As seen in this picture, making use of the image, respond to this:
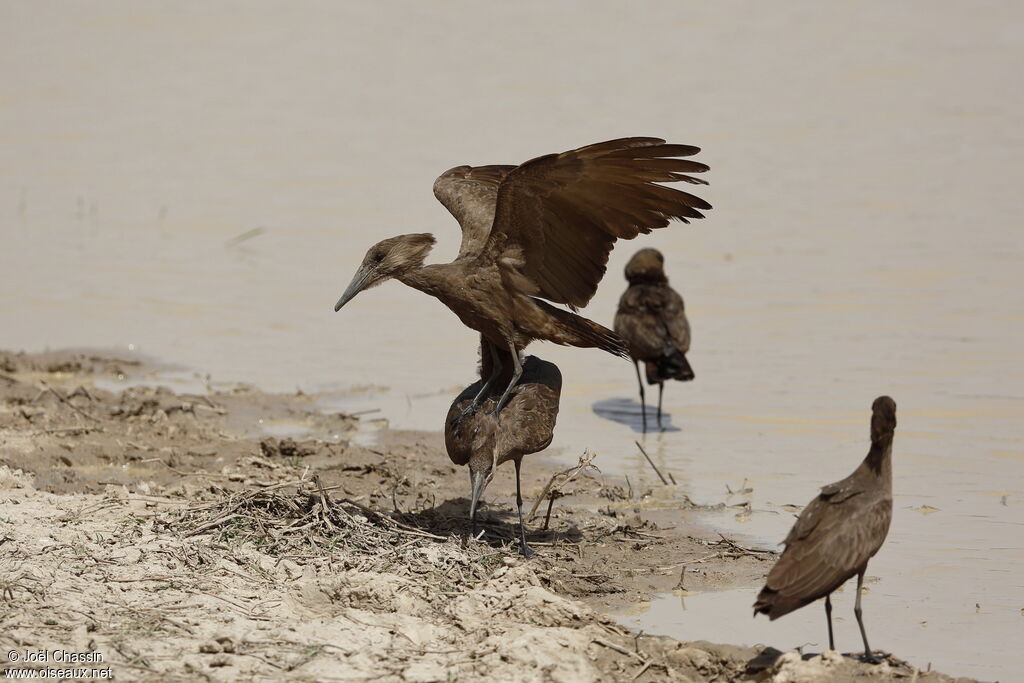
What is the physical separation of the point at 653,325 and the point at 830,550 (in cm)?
580

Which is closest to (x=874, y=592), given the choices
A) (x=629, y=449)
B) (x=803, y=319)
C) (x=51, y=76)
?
(x=629, y=449)

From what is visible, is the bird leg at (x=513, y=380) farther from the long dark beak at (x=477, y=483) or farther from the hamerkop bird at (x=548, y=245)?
the long dark beak at (x=477, y=483)

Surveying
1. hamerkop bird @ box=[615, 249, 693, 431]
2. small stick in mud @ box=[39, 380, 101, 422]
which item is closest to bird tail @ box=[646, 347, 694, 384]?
hamerkop bird @ box=[615, 249, 693, 431]

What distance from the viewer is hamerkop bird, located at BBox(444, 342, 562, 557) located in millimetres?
7738

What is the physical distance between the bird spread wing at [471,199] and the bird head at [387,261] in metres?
0.42

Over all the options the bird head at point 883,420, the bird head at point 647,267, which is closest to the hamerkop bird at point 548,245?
the bird head at point 883,420

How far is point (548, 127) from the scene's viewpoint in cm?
2073

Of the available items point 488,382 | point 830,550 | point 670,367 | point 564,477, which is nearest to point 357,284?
point 488,382

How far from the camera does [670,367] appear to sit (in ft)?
37.9

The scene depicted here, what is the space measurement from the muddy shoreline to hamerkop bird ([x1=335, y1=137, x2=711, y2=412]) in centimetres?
110

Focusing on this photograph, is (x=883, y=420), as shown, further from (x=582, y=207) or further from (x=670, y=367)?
(x=670, y=367)

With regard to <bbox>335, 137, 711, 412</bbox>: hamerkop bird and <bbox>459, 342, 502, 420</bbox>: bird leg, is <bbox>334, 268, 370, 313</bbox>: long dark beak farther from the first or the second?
<bbox>459, 342, 502, 420</bbox>: bird leg

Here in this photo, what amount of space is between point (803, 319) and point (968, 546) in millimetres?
6475

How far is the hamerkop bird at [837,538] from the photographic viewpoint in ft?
19.5
